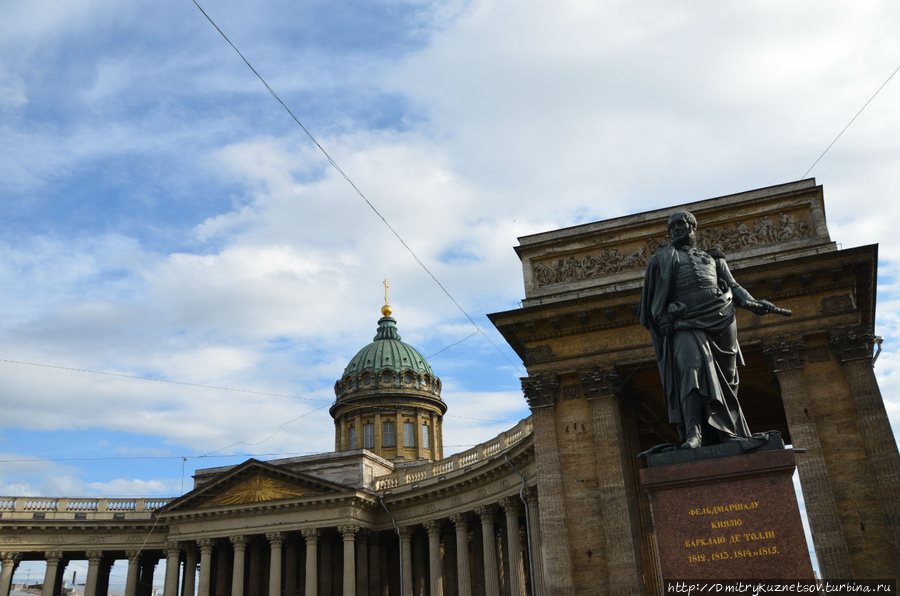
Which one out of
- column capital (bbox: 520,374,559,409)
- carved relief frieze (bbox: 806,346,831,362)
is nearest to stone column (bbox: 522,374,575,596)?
column capital (bbox: 520,374,559,409)

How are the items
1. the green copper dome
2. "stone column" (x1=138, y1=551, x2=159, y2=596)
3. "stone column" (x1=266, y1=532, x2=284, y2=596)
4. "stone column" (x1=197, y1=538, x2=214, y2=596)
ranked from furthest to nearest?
the green copper dome
"stone column" (x1=138, y1=551, x2=159, y2=596)
"stone column" (x1=197, y1=538, x2=214, y2=596)
"stone column" (x1=266, y1=532, x2=284, y2=596)

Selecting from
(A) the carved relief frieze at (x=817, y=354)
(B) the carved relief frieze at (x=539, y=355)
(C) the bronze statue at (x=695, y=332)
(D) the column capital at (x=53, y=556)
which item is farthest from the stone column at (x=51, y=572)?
(C) the bronze statue at (x=695, y=332)

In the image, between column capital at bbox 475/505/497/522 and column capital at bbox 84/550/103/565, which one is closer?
column capital at bbox 475/505/497/522

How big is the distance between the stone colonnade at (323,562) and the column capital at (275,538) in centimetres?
6

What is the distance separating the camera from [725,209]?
2777 centimetres

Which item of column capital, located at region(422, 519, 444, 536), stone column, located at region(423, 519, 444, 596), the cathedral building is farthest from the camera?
column capital, located at region(422, 519, 444, 536)

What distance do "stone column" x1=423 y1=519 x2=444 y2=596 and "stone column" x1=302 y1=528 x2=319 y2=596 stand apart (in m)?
7.32

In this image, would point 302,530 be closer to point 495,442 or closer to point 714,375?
point 495,442

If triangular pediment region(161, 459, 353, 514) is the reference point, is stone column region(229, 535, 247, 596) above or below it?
below

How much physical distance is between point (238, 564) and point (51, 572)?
1365 centimetres

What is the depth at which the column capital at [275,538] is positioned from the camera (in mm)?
49188

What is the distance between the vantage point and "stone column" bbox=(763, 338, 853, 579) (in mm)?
22261

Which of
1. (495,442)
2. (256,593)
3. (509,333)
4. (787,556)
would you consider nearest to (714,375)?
(787,556)

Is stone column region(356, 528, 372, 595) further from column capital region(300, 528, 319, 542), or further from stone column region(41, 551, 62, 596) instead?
stone column region(41, 551, 62, 596)
